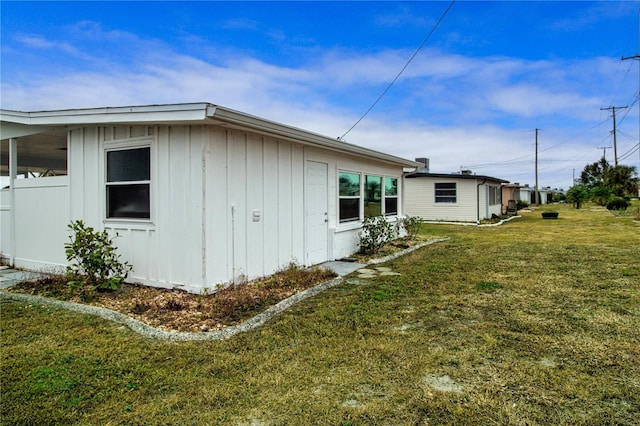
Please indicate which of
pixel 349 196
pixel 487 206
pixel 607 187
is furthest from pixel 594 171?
pixel 349 196

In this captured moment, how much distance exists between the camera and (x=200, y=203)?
518cm

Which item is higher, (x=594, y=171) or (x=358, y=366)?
(x=594, y=171)

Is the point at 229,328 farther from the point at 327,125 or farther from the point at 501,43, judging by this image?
the point at 327,125

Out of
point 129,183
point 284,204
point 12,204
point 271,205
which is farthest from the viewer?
point 12,204

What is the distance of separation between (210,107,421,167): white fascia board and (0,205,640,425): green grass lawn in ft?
8.55

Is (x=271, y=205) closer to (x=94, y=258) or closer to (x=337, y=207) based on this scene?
(x=337, y=207)

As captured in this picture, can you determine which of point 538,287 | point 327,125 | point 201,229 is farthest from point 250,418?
point 327,125

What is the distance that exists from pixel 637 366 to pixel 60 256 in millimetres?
8126

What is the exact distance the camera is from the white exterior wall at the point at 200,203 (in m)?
5.26

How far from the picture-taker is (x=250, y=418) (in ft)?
8.14

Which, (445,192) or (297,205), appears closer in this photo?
(297,205)

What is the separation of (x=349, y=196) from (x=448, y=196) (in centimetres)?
1286

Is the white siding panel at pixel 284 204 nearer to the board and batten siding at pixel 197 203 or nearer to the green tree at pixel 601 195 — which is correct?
the board and batten siding at pixel 197 203

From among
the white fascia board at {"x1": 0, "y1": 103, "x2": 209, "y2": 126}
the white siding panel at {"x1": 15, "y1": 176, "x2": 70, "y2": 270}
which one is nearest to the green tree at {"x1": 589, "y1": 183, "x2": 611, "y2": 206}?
the white fascia board at {"x1": 0, "y1": 103, "x2": 209, "y2": 126}
